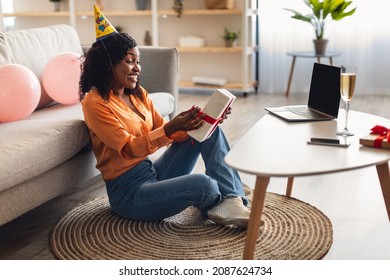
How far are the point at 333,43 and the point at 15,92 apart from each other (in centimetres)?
350

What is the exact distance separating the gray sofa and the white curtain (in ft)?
7.45

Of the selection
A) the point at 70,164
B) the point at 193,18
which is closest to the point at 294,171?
the point at 70,164

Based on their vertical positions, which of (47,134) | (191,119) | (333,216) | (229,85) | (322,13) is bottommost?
(333,216)

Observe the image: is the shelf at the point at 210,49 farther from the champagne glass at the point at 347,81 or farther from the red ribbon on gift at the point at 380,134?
the red ribbon on gift at the point at 380,134

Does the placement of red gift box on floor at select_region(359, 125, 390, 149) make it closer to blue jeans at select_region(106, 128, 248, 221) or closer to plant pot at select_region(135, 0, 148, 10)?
blue jeans at select_region(106, 128, 248, 221)

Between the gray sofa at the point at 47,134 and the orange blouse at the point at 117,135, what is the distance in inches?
6.4

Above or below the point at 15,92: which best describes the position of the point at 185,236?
below

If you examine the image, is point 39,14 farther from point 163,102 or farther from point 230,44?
point 163,102

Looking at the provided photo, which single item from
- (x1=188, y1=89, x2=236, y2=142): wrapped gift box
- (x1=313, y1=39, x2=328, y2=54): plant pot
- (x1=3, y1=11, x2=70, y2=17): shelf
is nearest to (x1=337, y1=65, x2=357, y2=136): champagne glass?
(x1=188, y1=89, x2=236, y2=142): wrapped gift box

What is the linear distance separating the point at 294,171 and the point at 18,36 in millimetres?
1913

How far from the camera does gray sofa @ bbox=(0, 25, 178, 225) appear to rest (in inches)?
83.1

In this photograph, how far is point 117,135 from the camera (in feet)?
7.11

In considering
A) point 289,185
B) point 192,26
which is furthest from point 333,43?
point 289,185
